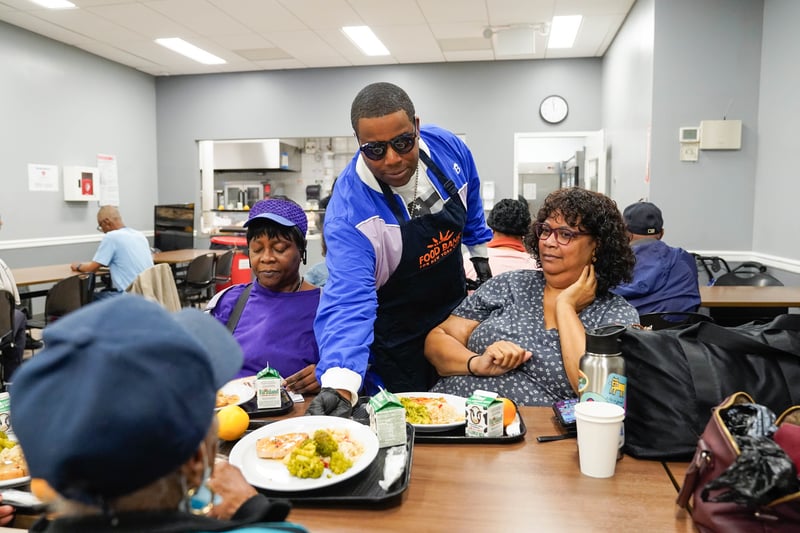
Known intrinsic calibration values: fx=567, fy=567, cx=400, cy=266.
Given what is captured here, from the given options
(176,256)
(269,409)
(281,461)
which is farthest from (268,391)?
(176,256)

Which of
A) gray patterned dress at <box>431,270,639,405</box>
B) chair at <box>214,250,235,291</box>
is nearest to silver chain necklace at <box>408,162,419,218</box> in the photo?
gray patterned dress at <box>431,270,639,405</box>

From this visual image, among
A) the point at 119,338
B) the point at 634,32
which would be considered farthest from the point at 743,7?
the point at 119,338

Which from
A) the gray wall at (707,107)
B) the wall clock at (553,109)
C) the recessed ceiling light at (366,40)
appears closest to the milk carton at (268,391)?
the gray wall at (707,107)

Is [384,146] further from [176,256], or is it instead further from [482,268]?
[176,256]

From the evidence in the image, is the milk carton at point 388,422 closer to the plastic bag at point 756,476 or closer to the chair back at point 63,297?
the plastic bag at point 756,476

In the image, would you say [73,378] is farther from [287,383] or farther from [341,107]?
[341,107]

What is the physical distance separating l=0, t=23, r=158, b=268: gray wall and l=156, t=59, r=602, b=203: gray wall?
530 mm

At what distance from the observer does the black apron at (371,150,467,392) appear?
2.10 metres

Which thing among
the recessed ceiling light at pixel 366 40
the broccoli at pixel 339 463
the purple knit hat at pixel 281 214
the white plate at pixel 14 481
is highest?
the recessed ceiling light at pixel 366 40

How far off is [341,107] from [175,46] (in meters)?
2.33

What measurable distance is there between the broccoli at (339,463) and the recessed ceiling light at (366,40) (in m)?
6.12

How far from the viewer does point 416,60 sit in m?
7.88

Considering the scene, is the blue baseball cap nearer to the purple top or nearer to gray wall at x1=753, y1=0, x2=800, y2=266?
the purple top

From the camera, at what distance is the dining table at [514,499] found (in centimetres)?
104
